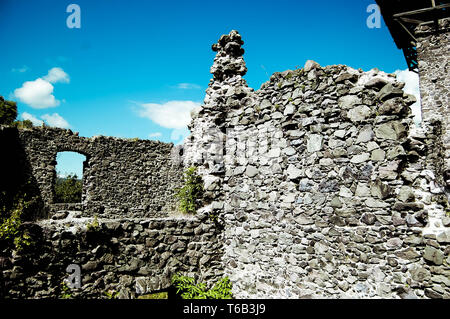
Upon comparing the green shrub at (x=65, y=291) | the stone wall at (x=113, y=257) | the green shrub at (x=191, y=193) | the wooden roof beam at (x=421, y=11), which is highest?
the wooden roof beam at (x=421, y=11)

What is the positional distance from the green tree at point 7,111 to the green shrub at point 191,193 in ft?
35.1

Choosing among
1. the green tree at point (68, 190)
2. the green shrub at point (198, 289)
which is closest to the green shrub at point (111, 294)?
the green shrub at point (198, 289)

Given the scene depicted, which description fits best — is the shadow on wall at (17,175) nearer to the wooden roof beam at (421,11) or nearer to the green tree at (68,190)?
the green tree at (68,190)

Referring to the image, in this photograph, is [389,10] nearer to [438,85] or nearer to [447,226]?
[438,85]

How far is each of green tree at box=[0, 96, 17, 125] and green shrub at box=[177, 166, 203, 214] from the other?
10697 millimetres

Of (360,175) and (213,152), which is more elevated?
(213,152)

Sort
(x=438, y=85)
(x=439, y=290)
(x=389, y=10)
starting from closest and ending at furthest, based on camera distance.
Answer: (x=439, y=290)
(x=438, y=85)
(x=389, y=10)

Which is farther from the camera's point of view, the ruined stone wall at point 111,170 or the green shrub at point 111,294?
the ruined stone wall at point 111,170

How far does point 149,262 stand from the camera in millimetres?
5195

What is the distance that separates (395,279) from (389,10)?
1506 cm

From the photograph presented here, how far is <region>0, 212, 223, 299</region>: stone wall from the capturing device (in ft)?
13.9

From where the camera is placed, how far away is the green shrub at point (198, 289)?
5.30m

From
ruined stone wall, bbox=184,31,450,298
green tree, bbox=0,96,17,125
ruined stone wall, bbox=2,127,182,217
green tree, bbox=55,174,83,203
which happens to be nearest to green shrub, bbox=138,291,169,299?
ruined stone wall, bbox=184,31,450,298
